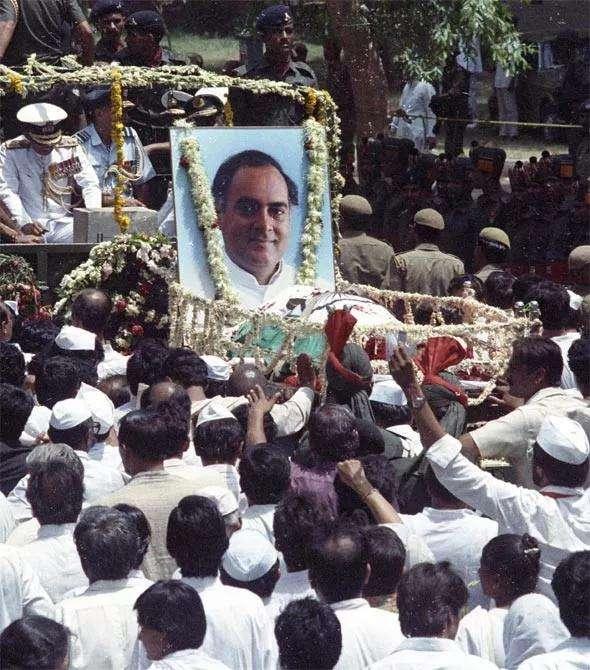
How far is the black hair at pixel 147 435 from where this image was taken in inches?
257

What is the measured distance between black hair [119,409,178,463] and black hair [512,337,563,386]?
6.03ft

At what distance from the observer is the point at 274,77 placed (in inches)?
491

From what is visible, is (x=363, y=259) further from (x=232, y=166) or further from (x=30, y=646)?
(x=30, y=646)

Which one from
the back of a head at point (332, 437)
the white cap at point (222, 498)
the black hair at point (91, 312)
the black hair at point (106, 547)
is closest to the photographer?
the black hair at point (106, 547)

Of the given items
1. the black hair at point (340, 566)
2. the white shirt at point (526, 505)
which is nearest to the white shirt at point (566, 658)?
the black hair at point (340, 566)

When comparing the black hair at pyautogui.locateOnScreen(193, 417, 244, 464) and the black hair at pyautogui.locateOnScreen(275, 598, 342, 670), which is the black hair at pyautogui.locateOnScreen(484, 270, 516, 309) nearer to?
the black hair at pyautogui.locateOnScreen(193, 417, 244, 464)

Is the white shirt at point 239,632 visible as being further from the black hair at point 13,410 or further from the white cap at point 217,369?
the white cap at point 217,369

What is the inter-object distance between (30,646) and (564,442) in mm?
2423

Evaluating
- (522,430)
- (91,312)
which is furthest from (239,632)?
(91,312)

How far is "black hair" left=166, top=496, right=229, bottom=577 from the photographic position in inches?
221

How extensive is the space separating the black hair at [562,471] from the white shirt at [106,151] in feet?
20.3

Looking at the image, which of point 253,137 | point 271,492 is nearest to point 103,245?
point 253,137

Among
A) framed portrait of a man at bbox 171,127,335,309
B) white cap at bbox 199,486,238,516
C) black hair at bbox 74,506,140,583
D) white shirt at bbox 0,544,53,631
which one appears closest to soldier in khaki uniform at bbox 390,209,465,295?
framed portrait of a man at bbox 171,127,335,309

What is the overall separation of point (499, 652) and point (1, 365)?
138 inches
